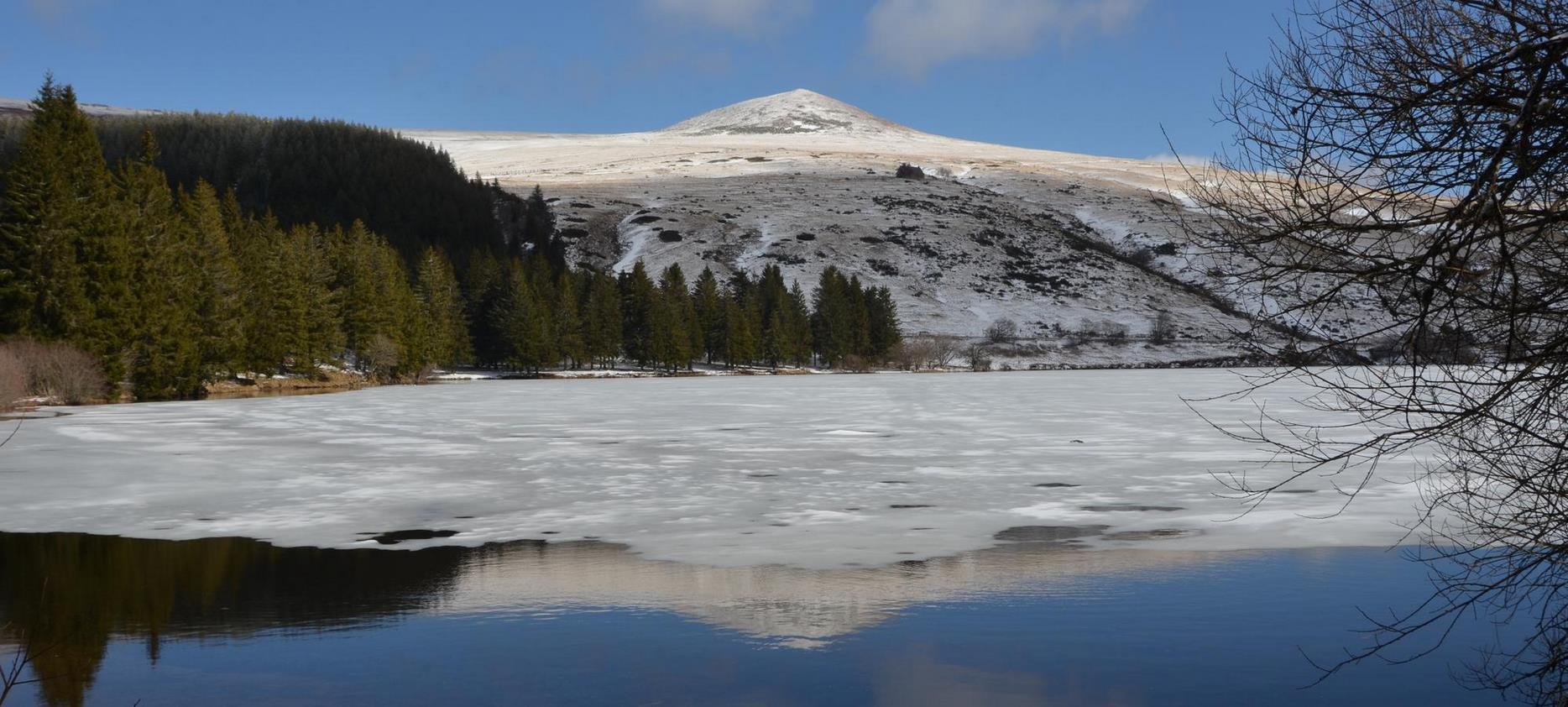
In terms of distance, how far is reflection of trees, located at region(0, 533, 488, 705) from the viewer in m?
9.84

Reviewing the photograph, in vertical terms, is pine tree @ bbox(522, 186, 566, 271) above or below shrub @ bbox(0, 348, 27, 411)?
above

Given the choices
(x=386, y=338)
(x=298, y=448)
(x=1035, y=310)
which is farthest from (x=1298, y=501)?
(x=1035, y=310)

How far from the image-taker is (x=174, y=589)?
459 inches

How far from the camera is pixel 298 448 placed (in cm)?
2561

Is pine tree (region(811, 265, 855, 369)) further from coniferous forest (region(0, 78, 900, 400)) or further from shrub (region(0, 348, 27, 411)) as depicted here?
shrub (region(0, 348, 27, 411))

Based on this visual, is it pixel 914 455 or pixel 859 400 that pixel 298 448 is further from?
pixel 859 400

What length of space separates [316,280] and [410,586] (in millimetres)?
66746

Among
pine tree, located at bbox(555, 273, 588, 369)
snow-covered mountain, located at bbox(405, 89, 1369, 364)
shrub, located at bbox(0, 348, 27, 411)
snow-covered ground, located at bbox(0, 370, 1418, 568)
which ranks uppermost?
snow-covered mountain, located at bbox(405, 89, 1369, 364)

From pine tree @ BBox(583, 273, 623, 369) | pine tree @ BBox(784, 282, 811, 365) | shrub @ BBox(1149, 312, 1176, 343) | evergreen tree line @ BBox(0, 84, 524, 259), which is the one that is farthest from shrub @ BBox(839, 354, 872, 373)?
evergreen tree line @ BBox(0, 84, 524, 259)

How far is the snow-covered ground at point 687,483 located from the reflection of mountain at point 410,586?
767 millimetres

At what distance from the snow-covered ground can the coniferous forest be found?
1648cm

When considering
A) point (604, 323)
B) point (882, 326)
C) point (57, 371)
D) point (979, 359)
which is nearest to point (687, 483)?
point (57, 371)

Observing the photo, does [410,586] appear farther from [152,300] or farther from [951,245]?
[951,245]

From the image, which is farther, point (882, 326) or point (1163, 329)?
point (1163, 329)
